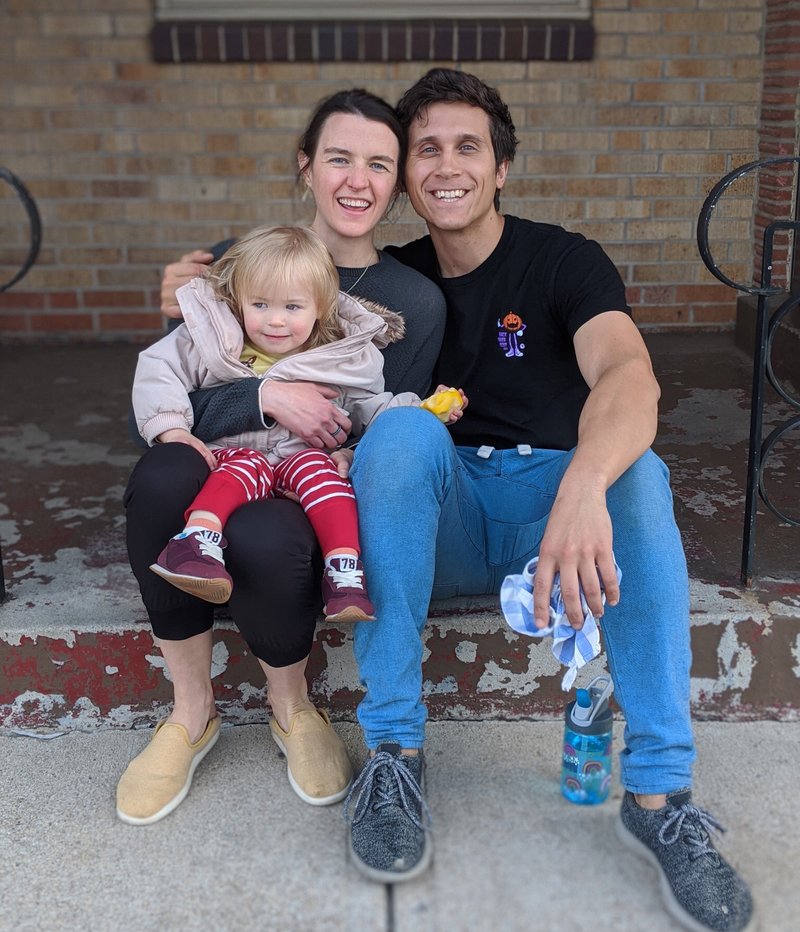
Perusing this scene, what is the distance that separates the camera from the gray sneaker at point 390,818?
5.90 feet

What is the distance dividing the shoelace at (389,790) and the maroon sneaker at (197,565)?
419 mm

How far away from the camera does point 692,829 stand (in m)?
1.79

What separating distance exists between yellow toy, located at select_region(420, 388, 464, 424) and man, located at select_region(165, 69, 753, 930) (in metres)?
0.11

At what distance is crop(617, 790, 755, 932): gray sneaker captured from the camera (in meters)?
1.68

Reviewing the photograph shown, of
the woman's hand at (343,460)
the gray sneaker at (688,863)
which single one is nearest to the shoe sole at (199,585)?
the woman's hand at (343,460)

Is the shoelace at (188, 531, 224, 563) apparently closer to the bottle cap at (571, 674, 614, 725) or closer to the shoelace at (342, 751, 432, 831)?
the shoelace at (342, 751, 432, 831)

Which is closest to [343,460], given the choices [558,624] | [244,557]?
[244,557]

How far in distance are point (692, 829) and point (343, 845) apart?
622 mm

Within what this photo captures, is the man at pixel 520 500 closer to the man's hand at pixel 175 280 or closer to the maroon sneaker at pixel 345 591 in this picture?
the maroon sneaker at pixel 345 591

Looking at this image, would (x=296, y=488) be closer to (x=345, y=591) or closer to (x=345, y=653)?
(x=345, y=591)

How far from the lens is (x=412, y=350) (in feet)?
7.69

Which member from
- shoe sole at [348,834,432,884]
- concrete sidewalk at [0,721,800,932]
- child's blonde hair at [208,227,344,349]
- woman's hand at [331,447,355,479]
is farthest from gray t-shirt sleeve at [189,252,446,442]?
shoe sole at [348,834,432,884]

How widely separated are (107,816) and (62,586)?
0.63 meters

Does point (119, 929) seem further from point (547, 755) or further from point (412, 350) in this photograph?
point (412, 350)
